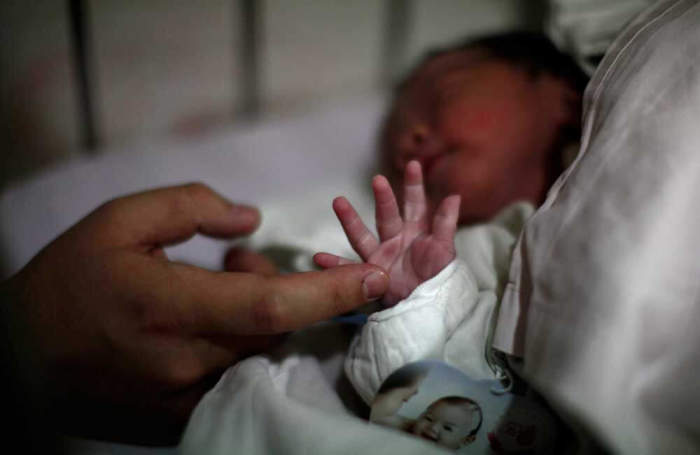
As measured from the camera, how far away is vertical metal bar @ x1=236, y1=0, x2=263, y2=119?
3.29ft

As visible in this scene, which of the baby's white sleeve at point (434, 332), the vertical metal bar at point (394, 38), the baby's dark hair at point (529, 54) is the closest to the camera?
the baby's white sleeve at point (434, 332)

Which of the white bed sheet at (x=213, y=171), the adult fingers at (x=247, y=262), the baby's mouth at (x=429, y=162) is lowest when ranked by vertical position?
the adult fingers at (x=247, y=262)

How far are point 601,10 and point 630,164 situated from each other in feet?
1.55

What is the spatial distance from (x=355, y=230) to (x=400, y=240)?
45 mm

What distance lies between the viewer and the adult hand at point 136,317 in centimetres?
48

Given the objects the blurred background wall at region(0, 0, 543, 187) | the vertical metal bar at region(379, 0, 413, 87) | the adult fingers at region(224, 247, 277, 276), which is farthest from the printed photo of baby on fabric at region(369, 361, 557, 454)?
the vertical metal bar at region(379, 0, 413, 87)

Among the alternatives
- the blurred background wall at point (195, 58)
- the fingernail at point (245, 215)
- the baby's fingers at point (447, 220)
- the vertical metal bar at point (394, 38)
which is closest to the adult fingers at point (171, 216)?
the fingernail at point (245, 215)

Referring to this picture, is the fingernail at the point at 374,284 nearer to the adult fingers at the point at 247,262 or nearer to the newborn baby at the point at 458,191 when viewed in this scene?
the newborn baby at the point at 458,191

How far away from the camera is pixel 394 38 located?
3.76 ft

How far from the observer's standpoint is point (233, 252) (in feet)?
2.38

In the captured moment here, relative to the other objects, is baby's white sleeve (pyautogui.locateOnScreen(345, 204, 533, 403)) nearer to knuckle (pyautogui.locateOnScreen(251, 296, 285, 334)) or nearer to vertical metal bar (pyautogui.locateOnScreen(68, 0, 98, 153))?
knuckle (pyautogui.locateOnScreen(251, 296, 285, 334))

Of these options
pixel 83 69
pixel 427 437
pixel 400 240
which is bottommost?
pixel 427 437

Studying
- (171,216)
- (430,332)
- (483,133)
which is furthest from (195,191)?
(483,133)

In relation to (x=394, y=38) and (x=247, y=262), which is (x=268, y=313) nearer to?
(x=247, y=262)
